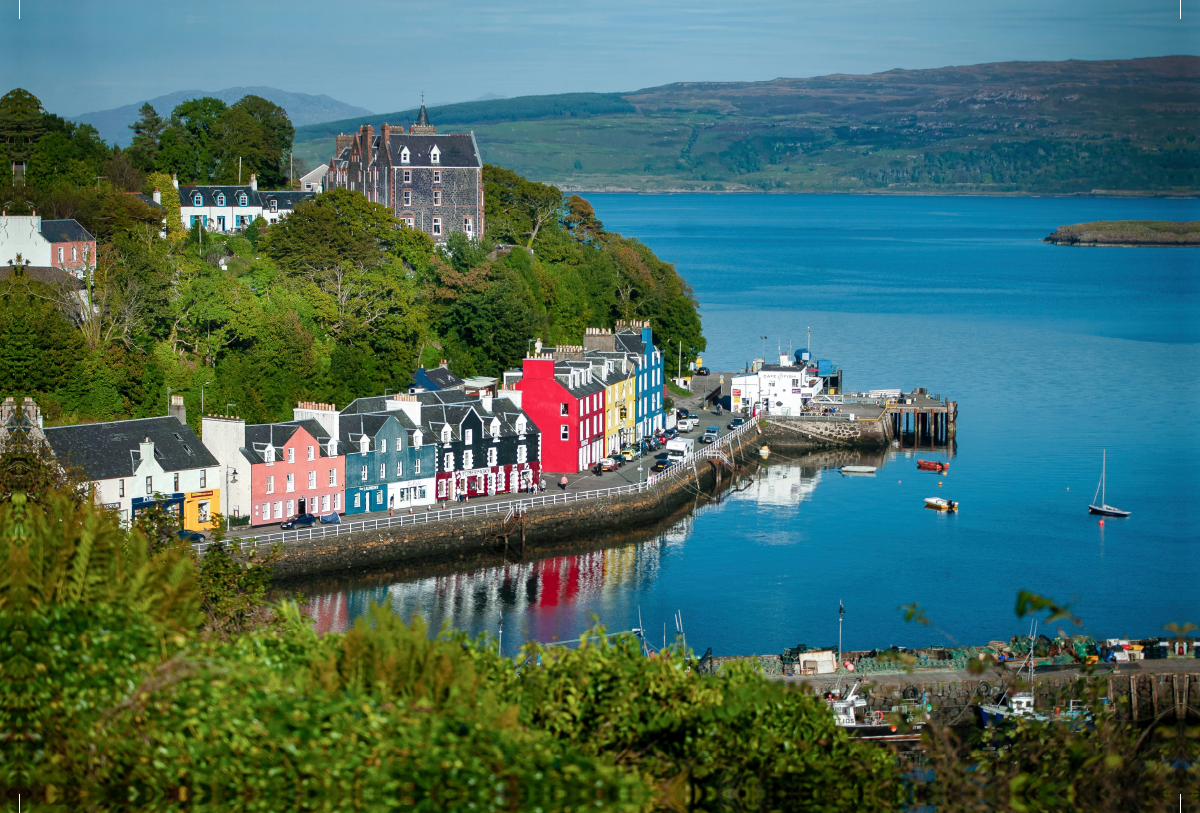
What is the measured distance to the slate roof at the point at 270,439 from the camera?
108ft

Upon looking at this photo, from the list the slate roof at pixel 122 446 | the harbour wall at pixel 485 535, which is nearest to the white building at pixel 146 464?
the slate roof at pixel 122 446

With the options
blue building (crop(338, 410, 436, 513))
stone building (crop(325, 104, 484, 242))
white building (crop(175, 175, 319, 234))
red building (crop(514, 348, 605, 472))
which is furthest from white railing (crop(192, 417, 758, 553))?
white building (crop(175, 175, 319, 234))

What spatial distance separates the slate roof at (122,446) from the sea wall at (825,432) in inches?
904

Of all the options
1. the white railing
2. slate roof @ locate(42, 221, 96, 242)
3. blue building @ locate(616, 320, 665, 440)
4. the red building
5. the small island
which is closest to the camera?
the white railing

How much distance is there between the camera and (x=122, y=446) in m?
31.4

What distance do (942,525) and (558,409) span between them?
34.9 ft

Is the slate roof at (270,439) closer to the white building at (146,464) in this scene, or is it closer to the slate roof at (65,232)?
the white building at (146,464)

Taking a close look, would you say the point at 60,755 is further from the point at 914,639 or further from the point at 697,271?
the point at 697,271

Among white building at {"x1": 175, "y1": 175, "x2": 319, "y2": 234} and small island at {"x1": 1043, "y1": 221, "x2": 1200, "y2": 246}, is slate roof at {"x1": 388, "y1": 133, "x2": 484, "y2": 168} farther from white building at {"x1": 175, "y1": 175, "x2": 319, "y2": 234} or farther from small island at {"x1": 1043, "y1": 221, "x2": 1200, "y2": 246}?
small island at {"x1": 1043, "y1": 221, "x2": 1200, "y2": 246}

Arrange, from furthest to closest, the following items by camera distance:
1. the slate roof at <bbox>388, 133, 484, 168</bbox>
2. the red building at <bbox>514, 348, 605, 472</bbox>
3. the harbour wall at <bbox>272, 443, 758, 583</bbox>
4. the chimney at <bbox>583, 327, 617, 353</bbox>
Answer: the slate roof at <bbox>388, 133, 484, 168</bbox>
the chimney at <bbox>583, 327, 617, 353</bbox>
the red building at <bbox>514, 348, 605, 472</bbox>
the harbour wall at <bbox>272, 443, 758, 583</bbox>

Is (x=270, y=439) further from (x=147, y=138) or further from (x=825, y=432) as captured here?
(x=147, y=138)

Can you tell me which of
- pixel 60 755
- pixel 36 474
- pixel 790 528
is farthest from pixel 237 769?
pixel 790 528

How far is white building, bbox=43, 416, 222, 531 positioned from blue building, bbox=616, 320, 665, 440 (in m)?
16.1

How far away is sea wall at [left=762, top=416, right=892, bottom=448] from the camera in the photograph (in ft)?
166
